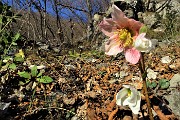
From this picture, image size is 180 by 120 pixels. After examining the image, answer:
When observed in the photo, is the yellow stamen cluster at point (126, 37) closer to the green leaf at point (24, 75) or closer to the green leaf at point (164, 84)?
the green leaf at point (164, 84)

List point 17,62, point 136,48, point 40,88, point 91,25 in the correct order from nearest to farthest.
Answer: point 136,48
point 40,88
point 17,62
point 91,25

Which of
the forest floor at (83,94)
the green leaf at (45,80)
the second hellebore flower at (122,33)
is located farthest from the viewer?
the green leaf at (45,80)

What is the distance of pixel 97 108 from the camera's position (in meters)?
1.71

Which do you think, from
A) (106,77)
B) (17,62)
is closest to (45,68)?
(17,62)

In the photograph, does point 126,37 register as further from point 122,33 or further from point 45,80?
point 45,80

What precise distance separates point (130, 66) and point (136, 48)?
5.76 ft

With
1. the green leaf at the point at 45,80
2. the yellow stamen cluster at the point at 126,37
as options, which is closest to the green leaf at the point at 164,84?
the green leaf at the point at 45,80

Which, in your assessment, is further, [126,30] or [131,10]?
[131,10]

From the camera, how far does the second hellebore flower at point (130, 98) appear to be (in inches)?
41.1

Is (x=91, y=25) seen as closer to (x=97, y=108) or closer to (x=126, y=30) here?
(x=97, y=108)

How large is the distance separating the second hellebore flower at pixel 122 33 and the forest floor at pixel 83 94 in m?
0.25

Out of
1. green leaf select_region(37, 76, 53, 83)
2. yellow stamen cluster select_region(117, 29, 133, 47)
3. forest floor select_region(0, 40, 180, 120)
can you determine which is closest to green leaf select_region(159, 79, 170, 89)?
forest floor select_region(0, 40, 180, 120)

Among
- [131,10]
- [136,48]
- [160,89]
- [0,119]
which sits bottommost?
[0,119]

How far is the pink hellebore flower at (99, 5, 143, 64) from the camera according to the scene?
3.30ft
